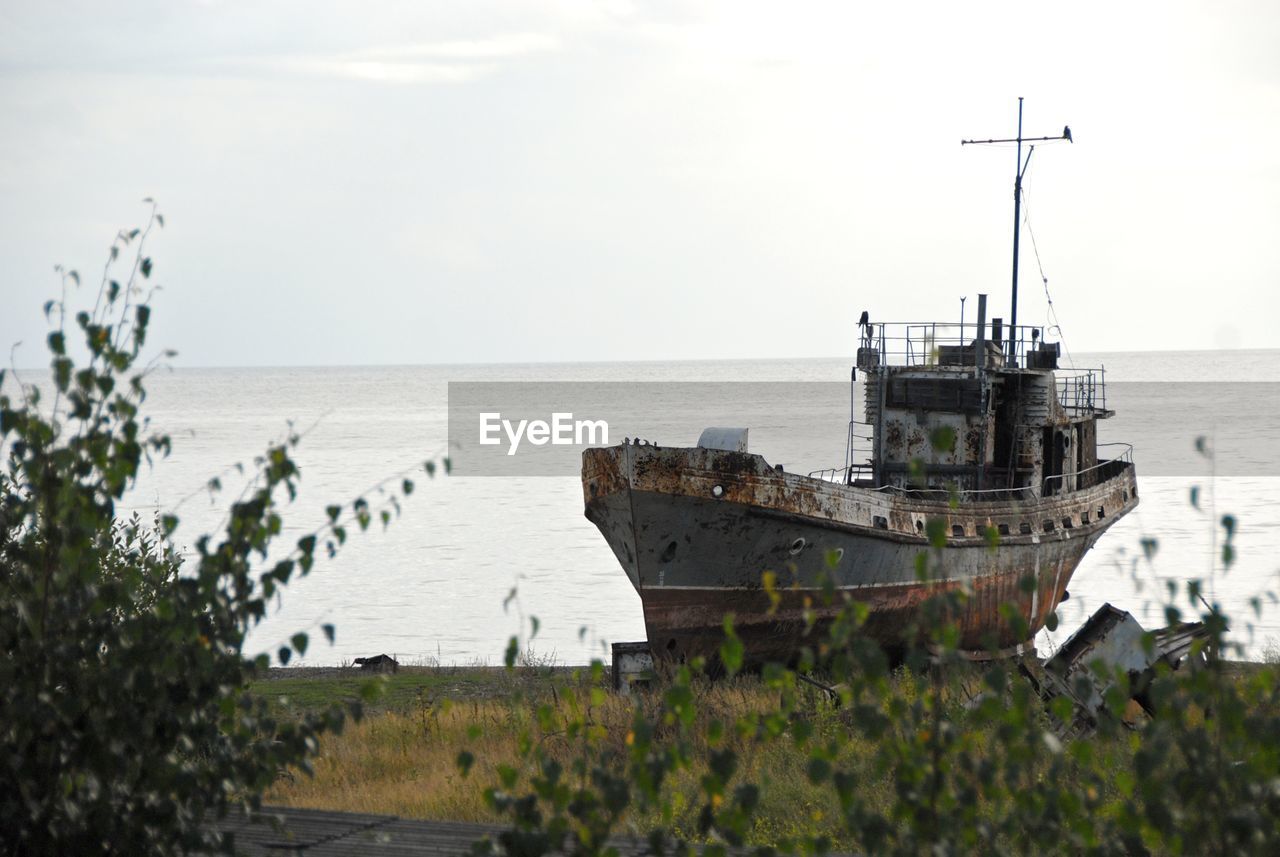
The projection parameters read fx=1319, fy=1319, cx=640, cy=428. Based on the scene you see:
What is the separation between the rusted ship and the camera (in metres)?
17.2

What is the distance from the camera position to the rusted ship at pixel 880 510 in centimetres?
1722

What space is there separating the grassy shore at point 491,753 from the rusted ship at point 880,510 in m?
1.67

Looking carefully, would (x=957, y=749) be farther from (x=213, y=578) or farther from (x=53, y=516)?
(x=53, y=516)

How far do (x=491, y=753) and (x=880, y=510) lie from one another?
7.60 metres

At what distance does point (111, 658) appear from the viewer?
487cm

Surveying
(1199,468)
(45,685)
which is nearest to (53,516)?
(45,685)

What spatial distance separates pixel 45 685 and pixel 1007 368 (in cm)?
1855
